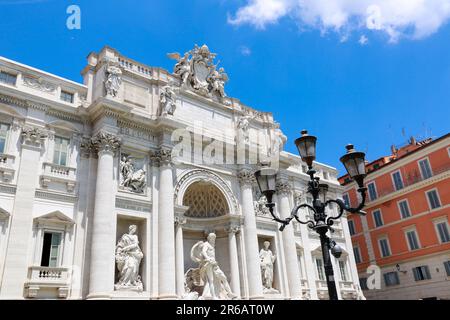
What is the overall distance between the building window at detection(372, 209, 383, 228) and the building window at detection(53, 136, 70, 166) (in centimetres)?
2622

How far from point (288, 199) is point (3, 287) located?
1666 cm

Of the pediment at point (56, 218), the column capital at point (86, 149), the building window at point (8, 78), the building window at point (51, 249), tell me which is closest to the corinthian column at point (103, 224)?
the column capital at point (86, 149)

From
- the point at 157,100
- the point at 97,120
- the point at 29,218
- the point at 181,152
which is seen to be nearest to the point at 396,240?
the point at 181,152

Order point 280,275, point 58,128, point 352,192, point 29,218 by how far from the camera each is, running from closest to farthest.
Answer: point 29,218, point 58,128, point 280,275, point 352,192

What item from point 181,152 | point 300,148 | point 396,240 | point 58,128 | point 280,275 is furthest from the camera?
point 396,240

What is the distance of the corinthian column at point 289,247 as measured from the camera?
21812 millimetres

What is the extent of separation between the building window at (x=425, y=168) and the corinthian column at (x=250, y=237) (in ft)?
51.7

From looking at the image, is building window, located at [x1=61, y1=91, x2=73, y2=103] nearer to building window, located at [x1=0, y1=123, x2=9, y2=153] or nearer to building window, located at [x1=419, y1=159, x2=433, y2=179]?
building window, located at [x1=0, y1=123, x2=9, y2=153]

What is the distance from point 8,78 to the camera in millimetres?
16594

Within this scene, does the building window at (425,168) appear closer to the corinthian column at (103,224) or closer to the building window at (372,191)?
the building window at (372,191)

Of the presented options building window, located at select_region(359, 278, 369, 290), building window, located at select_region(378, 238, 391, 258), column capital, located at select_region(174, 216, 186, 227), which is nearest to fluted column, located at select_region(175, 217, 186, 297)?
column capital, located at select_region(174, 216, 186, 227)
